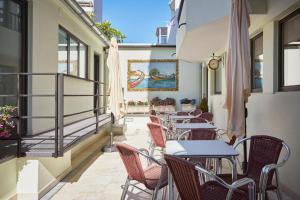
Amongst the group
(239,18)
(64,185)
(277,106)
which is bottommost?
(64,185)

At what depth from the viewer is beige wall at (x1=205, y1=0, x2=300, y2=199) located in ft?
14.3

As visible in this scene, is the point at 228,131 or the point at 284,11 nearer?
the point at 228,131

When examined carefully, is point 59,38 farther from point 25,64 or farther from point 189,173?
point 189,173

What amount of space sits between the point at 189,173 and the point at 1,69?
3.93 metres

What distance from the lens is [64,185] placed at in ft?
16.5

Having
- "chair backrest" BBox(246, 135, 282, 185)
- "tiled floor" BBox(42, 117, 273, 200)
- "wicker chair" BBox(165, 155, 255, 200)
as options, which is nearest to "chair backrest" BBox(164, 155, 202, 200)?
"wicker chair" BBox(165, 155, 255, 200)

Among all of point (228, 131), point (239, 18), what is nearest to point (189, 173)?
point (228, 131)

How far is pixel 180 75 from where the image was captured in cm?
1628

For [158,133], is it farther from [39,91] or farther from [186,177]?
[186,177]

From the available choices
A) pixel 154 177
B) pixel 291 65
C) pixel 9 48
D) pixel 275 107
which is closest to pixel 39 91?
pixel 9 48

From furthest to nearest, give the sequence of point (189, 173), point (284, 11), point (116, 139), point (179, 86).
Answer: point (179, 86), point (116, 139), point (284, 11), point (189, 173)

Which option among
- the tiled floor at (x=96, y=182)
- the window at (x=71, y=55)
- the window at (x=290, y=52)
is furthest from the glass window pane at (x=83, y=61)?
the window at (x=290, y=52)

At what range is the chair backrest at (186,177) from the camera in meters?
2.36

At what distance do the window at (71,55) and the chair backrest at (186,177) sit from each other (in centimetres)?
591
